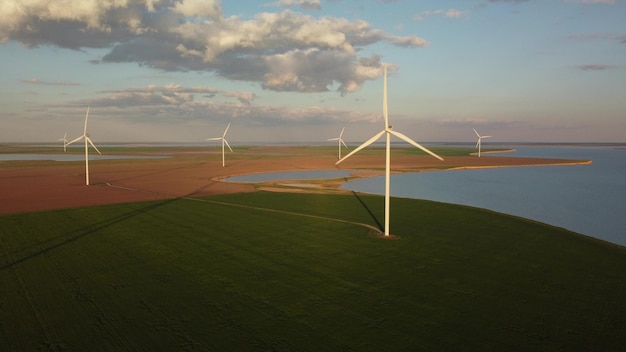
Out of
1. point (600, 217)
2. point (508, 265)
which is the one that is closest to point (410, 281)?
point (508, 265)

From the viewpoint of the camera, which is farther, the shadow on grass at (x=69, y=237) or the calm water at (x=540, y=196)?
the calm water at (x=540, y=196)

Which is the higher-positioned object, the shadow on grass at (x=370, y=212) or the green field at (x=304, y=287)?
the shadow on grass at (x=370, y=212)

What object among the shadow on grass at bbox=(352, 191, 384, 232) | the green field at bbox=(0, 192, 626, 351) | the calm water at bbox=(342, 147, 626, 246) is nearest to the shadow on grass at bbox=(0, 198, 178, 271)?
the green field at bbox=(0, 192, 626, 351)

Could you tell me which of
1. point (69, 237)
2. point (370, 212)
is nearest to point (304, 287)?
point (69, 237)

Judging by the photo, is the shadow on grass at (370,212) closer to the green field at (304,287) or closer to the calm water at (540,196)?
the green field at (304,287)

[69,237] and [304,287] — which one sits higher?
[69,237]

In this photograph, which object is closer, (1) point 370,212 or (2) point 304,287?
(2) point 304,287

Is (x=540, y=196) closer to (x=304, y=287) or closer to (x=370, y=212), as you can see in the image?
(x=370, y=212)

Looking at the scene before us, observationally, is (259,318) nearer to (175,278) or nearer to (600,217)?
(175,278)

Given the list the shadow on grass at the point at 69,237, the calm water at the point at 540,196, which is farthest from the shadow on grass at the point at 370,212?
the shadow on grass at the point at 69,237
